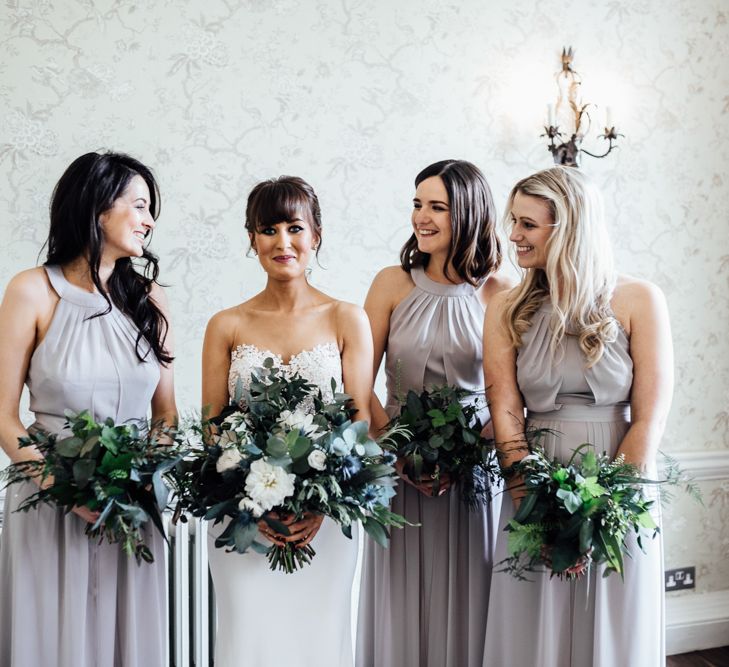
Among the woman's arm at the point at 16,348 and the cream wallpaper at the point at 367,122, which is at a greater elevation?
the cream wallpaper at the point at 367,122

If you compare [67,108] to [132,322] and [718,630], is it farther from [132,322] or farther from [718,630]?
[718,630]

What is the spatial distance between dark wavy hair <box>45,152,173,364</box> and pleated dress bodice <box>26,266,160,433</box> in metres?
0.04

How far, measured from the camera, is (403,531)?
2.74 m

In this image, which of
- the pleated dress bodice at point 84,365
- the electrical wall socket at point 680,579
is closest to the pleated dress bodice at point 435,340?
the pleated dress bodice at point 84,365

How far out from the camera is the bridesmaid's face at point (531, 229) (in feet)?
8.01

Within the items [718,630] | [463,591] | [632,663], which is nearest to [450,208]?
[463,591]

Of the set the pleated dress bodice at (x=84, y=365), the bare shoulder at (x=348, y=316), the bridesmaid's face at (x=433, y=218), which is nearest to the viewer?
the pleated dress bodice at (x=84, y=365)

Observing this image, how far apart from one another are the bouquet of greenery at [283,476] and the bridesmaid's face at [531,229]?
800 mm

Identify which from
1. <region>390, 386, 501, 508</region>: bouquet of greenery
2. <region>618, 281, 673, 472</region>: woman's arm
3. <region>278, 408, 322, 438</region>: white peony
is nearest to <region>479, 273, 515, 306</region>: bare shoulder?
<region>390, 386, 501, 508</region>: bouquet of greenery

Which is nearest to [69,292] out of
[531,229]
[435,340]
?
[435,340]

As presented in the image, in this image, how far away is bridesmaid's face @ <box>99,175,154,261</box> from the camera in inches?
93.7

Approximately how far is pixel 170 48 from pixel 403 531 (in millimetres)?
2048

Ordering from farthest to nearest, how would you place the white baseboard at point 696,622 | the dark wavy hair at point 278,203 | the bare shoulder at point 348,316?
the white baseboard at point 696,622 < the bare shoulder at point 348,316 < the dark wavy hair at point 278,203

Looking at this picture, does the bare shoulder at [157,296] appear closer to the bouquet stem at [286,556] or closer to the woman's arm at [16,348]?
the woman's arm at [16,348]
